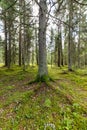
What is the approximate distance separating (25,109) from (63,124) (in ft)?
4.50

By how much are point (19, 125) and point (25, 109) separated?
2.41 ft

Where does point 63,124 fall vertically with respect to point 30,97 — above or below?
below


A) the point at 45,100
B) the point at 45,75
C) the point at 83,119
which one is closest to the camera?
the point at 83,119

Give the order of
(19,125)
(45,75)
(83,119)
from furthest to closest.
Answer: (45,75), (83,119), (19,125)

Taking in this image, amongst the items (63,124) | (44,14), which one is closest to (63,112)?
(63,124)

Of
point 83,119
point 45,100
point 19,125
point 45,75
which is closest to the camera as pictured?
point 19,125

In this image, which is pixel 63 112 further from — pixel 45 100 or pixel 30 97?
pixel 30 97

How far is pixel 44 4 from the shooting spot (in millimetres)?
7988

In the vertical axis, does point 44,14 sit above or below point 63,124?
above

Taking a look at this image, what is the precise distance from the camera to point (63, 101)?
6.27 metres

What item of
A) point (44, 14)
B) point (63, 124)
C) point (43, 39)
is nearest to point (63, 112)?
point (63, 124)

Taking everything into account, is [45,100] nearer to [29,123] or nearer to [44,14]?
[29,123]

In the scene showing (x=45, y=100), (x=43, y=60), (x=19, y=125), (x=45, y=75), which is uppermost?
(x=43, y=60)

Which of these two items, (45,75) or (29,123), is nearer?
(29,123)
